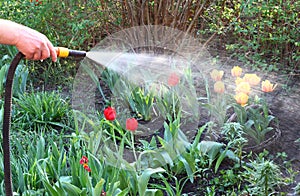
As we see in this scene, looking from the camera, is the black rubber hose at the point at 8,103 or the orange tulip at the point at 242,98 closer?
the black rubber hose at the point at 8,103

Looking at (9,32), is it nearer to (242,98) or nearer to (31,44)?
(31,44)

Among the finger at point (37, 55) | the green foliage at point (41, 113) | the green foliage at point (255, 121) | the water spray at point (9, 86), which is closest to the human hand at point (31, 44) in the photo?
the finger at point (37, 55)

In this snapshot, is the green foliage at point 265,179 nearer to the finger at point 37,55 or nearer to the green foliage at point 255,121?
the green foliage at point 255,121

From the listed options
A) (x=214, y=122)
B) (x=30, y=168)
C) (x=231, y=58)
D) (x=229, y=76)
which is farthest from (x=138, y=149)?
(x=231, y=58)

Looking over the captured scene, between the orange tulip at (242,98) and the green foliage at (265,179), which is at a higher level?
the orange tulip at (242,98)

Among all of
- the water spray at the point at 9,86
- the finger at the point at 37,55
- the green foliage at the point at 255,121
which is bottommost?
the green foliage at the point at 255,121

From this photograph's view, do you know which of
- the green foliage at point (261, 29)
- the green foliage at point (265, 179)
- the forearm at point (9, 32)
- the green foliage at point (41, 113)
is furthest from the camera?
the green foliage at point (261, 29)

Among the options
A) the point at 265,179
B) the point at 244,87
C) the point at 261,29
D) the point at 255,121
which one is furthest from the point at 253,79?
the point at 261,29

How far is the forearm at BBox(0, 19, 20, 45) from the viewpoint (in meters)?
1.54

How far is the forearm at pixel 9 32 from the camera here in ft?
5.04

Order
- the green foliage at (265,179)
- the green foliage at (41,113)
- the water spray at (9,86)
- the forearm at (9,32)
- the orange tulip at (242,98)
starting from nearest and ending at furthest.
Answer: the forearm at (9,32) < the water spray at (9,86) < the green foliage at (265,179) < the orange tulip at (242,98) < the green foliage at (41,113)

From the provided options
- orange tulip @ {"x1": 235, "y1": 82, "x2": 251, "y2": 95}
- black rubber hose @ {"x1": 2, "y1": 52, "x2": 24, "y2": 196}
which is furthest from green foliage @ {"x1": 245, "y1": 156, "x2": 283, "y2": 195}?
black rubber hose @ {"x1": 2, "y1": 52, "x2": 24, "y2": 196}

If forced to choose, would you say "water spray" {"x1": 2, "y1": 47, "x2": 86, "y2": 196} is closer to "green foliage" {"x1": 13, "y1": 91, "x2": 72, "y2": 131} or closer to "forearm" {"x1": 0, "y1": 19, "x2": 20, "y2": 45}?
"forearm" {"x1": 0, "y1": 19, "x2": 20, "y2": 45}

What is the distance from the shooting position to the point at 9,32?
1.54 m
